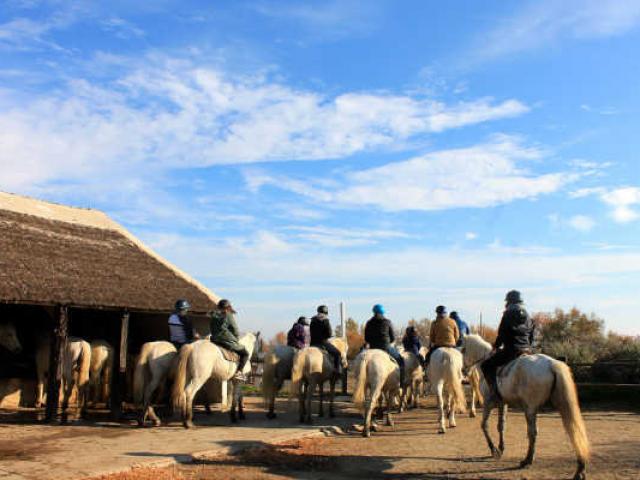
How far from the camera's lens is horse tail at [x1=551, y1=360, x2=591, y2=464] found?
7145 millimetres

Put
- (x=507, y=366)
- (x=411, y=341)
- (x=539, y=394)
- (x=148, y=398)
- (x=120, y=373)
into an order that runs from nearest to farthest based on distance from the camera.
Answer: (x=539, y=394) → (x=507, y=366) → (x=148, y=398) → (x=120, y=373) → (x=411, y=341)

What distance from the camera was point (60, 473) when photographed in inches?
282

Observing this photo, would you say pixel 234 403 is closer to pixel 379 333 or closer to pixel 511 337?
pixel 379 333

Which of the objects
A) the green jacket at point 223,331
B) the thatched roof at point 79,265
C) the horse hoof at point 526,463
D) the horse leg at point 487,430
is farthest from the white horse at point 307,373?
the horse hoof at point 526,463

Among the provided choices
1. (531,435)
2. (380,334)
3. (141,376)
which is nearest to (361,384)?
(380,334)

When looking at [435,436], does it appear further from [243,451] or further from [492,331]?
[492,331]

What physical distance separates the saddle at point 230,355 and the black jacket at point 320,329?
1.75 metres

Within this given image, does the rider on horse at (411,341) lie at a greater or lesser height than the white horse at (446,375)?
greater

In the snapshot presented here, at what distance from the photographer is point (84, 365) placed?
11852 mm

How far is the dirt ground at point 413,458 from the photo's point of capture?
760 cm

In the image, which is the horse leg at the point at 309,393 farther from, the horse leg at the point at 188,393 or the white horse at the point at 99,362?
the white horse at the point at 99,362

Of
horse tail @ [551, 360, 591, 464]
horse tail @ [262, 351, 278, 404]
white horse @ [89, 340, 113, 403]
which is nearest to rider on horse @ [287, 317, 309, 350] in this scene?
horse tail @ [262, 351, 278, 404]

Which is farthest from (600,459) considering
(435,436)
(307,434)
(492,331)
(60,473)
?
(492,331)

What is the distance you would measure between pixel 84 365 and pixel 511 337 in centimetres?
840
